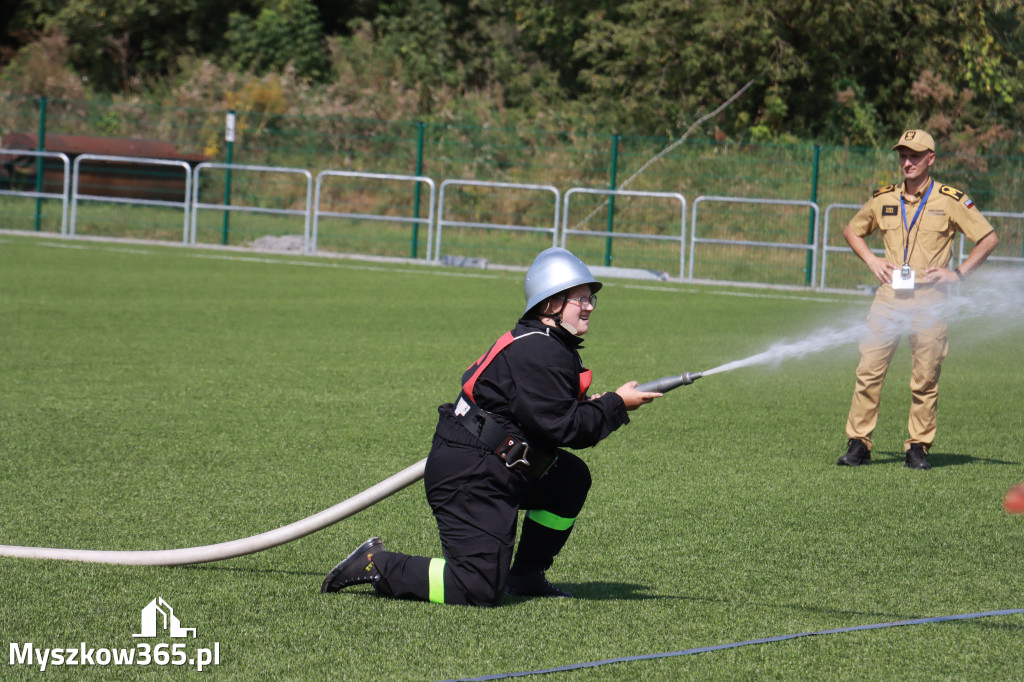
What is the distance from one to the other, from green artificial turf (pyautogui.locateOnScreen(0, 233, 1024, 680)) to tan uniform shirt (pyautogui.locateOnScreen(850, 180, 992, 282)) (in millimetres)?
1340

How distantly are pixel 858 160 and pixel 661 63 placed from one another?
8057mm

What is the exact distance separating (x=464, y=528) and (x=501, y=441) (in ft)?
1.24

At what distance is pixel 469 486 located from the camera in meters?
5.03

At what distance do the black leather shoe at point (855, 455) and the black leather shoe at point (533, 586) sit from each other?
135 inches

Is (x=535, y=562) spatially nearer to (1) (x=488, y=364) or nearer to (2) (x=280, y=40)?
(1) (x=488, y=364)

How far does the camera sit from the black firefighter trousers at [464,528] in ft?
16.4

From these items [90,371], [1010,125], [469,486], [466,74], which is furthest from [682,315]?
[466,74]

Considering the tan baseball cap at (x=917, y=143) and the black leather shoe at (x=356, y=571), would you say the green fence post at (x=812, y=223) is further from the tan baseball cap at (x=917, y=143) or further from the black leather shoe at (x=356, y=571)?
the black leather shoe at (x=356, y=571)

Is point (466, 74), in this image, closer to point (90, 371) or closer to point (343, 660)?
point (90, 371)

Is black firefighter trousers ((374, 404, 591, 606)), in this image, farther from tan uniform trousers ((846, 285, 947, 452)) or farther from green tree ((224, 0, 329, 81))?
green tree ((224, 0, 329, 81))

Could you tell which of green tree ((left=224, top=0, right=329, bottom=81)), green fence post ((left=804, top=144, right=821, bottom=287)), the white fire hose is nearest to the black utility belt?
the white fire hose

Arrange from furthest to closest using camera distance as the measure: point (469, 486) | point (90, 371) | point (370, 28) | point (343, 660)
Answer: point (370, 28) → point (90, 371) → point (469, 486) → point (343, 660)

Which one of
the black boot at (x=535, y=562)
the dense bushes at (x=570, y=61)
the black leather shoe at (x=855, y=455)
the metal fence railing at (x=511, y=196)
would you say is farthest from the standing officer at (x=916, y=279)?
the dense bushes at (x=570, y=61)

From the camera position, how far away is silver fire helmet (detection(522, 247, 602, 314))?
4935mm
